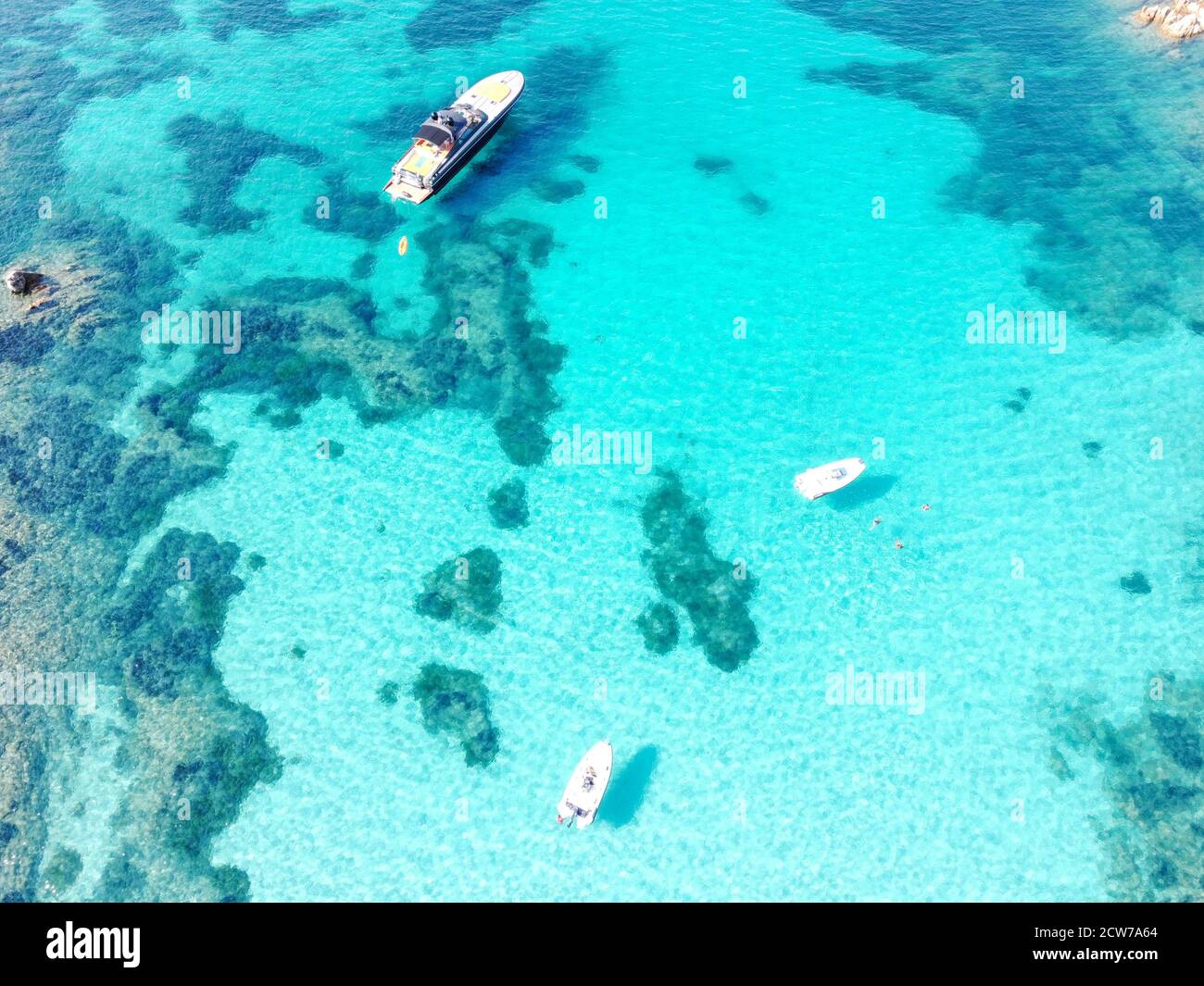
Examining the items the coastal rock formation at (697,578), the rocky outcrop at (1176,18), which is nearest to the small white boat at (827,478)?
the coastal rock formation at (697,578)

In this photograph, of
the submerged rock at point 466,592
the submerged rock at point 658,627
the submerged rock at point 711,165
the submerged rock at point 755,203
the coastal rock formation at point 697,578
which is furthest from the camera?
the submerged rock at point 711,165

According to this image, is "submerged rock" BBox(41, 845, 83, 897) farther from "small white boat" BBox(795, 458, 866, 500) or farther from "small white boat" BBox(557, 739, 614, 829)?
"small white boat" BBox(795, 458, 866, 500)

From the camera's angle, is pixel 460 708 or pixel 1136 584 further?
pixel 1136 584

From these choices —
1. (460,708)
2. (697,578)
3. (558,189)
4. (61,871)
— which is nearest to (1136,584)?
(697,578)

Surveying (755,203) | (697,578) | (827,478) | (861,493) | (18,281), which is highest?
(755,203)

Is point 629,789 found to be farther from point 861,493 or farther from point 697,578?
point 861,493

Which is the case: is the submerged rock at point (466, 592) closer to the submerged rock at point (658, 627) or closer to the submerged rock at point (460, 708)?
the submerged rock at point (460, 708)

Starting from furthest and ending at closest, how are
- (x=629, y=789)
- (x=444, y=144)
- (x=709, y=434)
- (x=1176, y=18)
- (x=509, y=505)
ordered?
1. (x=1176, y=18)
2. (x=444, y=144)
3. (x=709, y=434)
4. (x=509, y=505)
5. (x=629, y=789)
